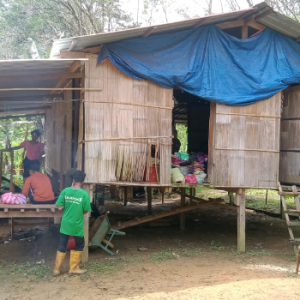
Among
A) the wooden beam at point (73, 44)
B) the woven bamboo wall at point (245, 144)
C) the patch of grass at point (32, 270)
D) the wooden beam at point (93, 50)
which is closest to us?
the patch of grass at point (32, 270)

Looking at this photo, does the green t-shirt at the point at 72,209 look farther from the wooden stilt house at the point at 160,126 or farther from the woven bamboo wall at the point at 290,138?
the woven bamboo wall at the point at 290,138

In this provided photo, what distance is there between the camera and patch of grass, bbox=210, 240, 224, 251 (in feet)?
28.0

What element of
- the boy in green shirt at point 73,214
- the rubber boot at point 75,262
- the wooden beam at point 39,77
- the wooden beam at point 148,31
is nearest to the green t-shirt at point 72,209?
the boy in green shirt at point 73,214

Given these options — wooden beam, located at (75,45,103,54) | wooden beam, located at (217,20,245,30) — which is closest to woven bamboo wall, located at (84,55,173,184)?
wooden beam, located at (75,45,103,54)

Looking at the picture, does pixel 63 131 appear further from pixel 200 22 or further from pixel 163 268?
pixel 163 268

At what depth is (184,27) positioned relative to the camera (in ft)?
25.4

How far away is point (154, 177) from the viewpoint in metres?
7.62

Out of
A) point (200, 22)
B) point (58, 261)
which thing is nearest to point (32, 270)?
point (58, 261)

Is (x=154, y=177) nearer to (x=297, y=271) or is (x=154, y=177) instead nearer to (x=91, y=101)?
(x=91, y=101)

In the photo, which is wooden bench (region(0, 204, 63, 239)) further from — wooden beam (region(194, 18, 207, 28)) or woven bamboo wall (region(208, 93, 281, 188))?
wooden beam (region(194, 18, 207, 28))

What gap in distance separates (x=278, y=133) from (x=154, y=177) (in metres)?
2.99

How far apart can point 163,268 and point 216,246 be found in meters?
2.19

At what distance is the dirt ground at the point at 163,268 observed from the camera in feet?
18.7

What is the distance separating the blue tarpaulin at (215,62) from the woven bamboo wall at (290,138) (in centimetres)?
51
